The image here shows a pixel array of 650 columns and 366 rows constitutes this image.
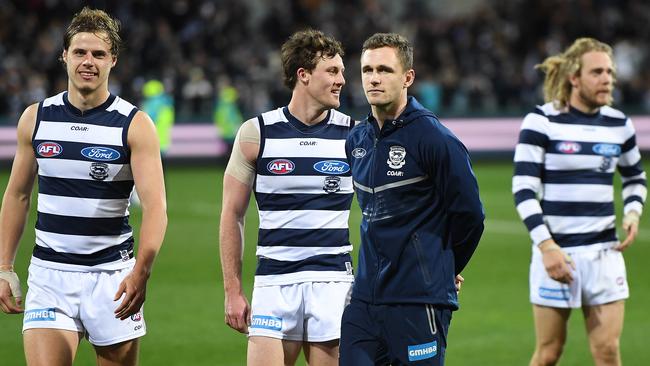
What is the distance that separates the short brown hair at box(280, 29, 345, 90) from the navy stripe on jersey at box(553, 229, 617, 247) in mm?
2193

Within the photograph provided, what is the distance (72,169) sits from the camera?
18.4 ft

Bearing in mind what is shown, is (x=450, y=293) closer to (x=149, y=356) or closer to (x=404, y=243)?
(x=404, y=243)

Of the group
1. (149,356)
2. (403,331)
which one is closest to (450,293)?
(403,331)

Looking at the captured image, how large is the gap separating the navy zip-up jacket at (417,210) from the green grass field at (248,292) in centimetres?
390

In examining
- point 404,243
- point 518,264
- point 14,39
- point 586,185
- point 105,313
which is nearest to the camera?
point 404,243

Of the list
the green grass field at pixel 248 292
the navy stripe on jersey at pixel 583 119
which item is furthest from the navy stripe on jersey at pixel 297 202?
the green grass field at pixel 248 292

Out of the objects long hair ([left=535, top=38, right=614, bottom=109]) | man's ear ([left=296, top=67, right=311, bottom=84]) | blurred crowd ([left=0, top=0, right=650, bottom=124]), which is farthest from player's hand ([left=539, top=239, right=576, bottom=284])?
blurred crowd ([left=0, top=0, right=650, bottom=124])

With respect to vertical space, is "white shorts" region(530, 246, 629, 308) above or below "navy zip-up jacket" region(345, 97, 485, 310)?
below

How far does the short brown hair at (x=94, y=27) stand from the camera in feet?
18.5

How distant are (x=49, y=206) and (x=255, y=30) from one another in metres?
23.3

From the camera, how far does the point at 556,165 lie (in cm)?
720

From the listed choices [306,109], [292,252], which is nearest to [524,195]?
[306,109]

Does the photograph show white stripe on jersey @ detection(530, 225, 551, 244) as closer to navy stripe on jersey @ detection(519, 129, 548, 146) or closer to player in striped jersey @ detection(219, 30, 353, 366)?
navy stripe on jersey @ detection(519, 129, 548, 146)

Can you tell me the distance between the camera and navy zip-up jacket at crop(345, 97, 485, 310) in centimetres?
494
